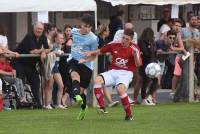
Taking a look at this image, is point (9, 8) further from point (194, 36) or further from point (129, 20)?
point (129, 20)

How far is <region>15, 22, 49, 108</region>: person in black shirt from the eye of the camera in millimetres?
19219

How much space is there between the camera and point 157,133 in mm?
13242

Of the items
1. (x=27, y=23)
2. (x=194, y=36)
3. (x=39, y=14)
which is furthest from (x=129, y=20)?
(x=39, y=14)

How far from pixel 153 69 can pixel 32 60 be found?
305cm

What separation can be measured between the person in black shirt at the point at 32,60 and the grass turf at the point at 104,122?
1034 millimetres

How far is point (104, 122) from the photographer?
15.1m

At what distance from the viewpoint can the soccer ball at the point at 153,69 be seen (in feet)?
66.7

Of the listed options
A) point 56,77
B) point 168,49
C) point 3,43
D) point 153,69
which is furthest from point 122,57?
point 168,49

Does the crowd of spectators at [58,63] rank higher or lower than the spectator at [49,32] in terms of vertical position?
lower

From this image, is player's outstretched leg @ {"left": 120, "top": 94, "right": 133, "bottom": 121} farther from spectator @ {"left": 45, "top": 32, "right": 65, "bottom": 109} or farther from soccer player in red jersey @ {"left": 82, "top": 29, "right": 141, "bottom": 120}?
spectator @ {"left": 45, "top": 32, "right": 65, "bottom": 109}

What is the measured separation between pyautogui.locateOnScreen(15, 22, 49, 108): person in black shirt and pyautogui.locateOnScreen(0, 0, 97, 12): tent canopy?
1.17 m

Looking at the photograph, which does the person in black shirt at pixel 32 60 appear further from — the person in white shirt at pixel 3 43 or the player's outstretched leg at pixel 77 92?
the player's outstretched leg at pixel 77 92

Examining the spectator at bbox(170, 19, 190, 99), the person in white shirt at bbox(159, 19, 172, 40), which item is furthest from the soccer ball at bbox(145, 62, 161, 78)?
the person in white shirt at bbox(159, 19, 172, 40)

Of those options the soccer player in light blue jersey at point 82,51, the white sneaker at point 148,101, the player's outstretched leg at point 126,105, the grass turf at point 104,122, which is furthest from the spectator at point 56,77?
the player's outstretched leg at point 126,105
